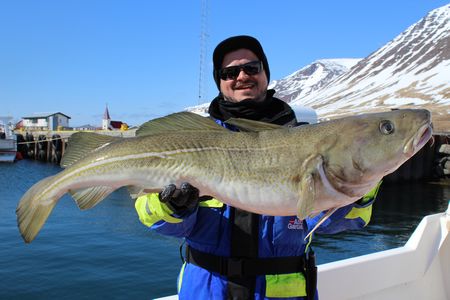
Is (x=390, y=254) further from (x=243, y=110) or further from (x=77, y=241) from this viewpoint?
(x=77, y=241)

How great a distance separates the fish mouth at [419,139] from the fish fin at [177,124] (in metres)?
1.34

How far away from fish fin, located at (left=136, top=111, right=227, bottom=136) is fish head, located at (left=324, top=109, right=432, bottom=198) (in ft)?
3.16

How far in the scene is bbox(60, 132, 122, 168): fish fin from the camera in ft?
11.4

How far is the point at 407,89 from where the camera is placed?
130 metres

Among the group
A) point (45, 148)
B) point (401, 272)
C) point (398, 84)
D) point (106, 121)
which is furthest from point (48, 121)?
point (398, 84)

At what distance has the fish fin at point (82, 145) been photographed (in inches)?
137

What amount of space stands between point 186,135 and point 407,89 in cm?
13917

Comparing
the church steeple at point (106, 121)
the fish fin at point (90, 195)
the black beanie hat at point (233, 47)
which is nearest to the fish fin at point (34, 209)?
the fish fin at point (90, 195)

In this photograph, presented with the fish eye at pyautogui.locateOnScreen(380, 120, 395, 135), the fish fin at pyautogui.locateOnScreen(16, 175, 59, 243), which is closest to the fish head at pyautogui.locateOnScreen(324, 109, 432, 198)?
the fish eye at pyautogui.locateOnScreen(380, 120, 395, 135)

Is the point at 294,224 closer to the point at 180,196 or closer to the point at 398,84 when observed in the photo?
the point at 180,196

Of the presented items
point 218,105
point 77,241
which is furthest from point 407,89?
point 218,105

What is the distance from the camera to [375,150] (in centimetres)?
283

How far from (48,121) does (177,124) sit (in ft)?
286

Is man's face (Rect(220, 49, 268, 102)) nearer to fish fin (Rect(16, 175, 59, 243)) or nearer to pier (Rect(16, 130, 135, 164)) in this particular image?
fish fin (Rect(16, 175, 59, 243))
